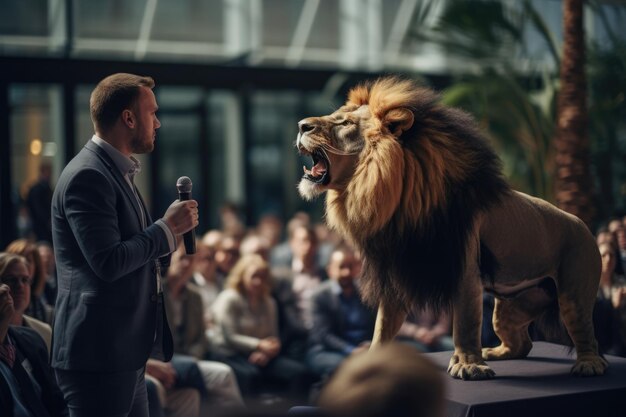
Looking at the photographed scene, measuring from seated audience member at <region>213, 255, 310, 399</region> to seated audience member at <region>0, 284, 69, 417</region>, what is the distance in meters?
2.32

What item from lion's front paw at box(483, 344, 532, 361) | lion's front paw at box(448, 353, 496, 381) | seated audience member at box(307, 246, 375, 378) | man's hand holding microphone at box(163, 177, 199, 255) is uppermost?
man's hand holding microphone at box(163, 177, 199, 255)

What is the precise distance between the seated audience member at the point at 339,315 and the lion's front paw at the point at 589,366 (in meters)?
3.19

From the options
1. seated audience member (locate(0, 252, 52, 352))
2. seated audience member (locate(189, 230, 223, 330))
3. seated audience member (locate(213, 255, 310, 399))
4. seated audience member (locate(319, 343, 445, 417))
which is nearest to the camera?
seated audience member (locate(319, 343, 445, 417))

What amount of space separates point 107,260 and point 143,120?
49 centimetres

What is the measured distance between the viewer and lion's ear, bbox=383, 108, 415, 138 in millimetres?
2836

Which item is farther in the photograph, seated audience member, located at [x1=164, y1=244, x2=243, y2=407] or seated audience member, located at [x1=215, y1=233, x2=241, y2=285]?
seated audience member, located at [x1=215, y1=233, x2=241, y2=285]

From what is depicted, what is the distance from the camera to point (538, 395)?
2.82 meters

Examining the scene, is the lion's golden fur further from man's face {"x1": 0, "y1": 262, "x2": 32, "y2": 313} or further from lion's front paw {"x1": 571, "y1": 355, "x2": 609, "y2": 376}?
man's face {"x1": 0, "y1": 262, "x2": 32, "y2": 313}

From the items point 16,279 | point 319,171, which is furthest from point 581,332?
point 16,279

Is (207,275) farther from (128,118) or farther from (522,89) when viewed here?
(128,118)

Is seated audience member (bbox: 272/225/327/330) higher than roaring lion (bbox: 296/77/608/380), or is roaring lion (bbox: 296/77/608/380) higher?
roaring lion (bbox: 296/77/608/380)

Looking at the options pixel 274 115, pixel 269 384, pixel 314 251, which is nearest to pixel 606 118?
pixel 314 251

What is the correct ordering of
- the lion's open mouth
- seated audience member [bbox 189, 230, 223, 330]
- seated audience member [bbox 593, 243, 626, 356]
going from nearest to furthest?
the lion's open mouth, seated audience member [bbox 593, 243, 626, 356], seated audience member [bbox 189, 230, 223, 330]

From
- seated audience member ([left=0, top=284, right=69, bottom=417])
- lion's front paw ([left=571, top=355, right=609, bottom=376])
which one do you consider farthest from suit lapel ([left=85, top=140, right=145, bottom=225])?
lion's front paw ([left=571, top=355, right=609, bottom=376])
